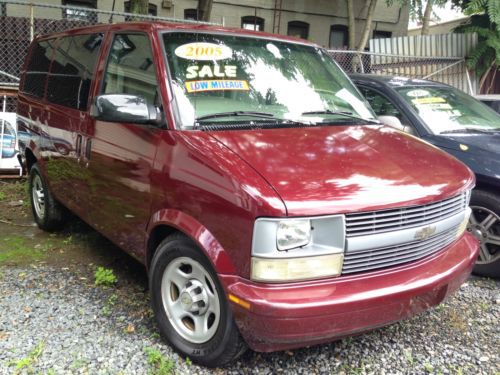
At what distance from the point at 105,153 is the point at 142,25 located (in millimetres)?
928

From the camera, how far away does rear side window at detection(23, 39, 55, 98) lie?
478 centimetres

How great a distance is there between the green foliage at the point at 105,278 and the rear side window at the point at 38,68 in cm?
201

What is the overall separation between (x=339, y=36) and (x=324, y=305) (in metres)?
15.1

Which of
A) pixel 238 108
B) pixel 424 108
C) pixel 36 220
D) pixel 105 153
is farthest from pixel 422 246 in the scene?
pixel 36 220

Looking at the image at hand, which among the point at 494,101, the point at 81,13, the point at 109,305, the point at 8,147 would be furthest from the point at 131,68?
the point at 81,13

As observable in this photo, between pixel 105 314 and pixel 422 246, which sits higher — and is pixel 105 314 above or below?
below

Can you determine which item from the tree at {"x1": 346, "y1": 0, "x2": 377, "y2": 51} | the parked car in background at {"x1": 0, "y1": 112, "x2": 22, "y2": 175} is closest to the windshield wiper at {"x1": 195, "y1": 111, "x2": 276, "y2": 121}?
the parked car in background at {"x1": 0, "y1": 112, "x2": 22, "y2": 175}

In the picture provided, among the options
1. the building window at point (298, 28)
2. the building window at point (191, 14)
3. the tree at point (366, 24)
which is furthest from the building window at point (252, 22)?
the tree at point (366, 24)

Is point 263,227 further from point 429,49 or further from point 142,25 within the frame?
point 429,49

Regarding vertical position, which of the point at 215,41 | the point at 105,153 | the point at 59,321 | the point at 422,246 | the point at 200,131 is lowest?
the point at 59,321

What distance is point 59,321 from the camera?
3.24 meters

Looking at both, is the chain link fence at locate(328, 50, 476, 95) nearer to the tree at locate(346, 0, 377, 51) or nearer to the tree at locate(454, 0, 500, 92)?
the tree at locate(454, 0, 500, 92)

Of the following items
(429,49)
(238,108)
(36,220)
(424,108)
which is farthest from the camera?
(429,49)

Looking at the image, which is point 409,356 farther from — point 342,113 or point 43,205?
point 43,205
